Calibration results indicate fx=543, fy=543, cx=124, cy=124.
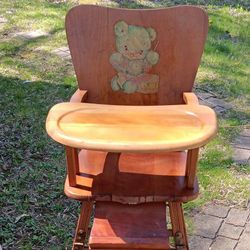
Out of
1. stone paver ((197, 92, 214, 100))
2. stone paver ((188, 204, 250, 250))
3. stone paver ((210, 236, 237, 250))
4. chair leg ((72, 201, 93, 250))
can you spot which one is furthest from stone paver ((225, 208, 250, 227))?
stone paver ((197, 92, 214, 100))

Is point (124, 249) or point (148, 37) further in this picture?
point (148, 37)

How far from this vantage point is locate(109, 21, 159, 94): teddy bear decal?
2.13 m

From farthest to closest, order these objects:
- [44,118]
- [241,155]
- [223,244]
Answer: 1. [44,118]
2. [241,155]
3. [223,244]

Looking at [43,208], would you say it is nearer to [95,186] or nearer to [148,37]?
[95,186]

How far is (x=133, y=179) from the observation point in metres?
1.96

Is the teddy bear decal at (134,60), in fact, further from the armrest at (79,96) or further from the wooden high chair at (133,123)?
the armrest at (79,96)

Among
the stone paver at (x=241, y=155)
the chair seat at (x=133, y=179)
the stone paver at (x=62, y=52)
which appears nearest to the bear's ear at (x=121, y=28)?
the chair seat at (x=133, y=179)

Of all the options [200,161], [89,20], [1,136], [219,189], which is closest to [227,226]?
[219,189]

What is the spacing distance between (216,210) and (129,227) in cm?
84

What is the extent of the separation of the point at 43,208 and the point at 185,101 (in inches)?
38.6

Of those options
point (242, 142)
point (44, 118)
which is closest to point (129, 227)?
point (242, 142)

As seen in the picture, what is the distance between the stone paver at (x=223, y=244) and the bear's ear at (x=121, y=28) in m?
1.01

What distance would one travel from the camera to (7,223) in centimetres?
253

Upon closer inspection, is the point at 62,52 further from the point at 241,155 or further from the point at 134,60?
the point at 134,60
